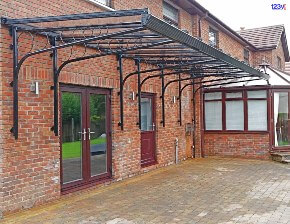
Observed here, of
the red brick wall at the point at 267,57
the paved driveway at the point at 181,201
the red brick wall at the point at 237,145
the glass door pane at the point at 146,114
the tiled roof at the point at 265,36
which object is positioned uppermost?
the tiled roof at the point at 265,36

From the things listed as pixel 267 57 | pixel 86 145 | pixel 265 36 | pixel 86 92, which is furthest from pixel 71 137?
pixel 265 36

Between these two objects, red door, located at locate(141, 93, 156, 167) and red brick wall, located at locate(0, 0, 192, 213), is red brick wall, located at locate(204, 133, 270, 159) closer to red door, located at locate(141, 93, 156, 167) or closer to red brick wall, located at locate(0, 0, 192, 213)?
red door, located at locate(141, 93, 156, 167)

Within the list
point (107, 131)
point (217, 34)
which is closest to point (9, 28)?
point (107, 131)

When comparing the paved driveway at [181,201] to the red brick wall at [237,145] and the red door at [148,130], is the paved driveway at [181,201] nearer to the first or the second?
the red door at [148,130]

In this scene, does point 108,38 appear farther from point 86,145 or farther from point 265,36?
point 265,36

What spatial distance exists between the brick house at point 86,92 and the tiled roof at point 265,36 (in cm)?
1000

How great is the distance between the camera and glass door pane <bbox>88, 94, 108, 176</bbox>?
7.32m

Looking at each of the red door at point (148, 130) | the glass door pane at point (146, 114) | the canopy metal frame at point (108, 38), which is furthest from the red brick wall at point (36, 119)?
the glass door pane at point (146, 114)

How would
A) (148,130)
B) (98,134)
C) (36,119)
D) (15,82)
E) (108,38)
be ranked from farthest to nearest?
1. (148,130)
2. (98,134)
3. (36,119)
4. (15,82)
5. (108,38)

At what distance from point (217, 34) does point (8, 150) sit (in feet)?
37.6

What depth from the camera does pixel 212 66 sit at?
28.2 feet

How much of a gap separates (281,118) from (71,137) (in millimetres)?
8446

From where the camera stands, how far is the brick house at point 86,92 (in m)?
5.28

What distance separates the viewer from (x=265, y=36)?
810 inches
